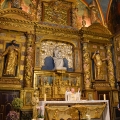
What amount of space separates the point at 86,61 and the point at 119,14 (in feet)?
13.7

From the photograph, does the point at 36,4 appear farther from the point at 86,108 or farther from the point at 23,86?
the point at 86,108

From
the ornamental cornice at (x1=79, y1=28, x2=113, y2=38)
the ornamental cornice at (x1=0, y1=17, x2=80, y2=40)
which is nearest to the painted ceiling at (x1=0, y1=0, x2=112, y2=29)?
the ornamental cornice at (x1=79, y1=28, x2=113, y2=38)

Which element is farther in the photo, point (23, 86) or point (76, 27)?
point (76, 27)

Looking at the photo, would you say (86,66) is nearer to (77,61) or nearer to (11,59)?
(77,61)

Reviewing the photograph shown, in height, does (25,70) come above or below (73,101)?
above

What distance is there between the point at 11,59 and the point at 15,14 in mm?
2378

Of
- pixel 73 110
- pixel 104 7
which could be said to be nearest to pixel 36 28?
pixel 73 110

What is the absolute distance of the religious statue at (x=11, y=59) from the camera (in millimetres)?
8125

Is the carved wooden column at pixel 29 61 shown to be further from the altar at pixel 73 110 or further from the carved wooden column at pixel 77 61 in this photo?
the carved wooden column at pixel 77 61

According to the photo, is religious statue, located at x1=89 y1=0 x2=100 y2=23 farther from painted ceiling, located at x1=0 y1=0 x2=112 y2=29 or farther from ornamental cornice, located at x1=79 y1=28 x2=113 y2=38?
ornamental cornice, located at x1=79 y1=28 x2=113 y2=38

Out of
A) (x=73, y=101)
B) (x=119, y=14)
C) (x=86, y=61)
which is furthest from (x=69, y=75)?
(x=119, y=14)

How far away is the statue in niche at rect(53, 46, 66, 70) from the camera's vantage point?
8.75 metres

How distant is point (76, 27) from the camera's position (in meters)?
10.2

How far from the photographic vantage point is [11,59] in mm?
8297
